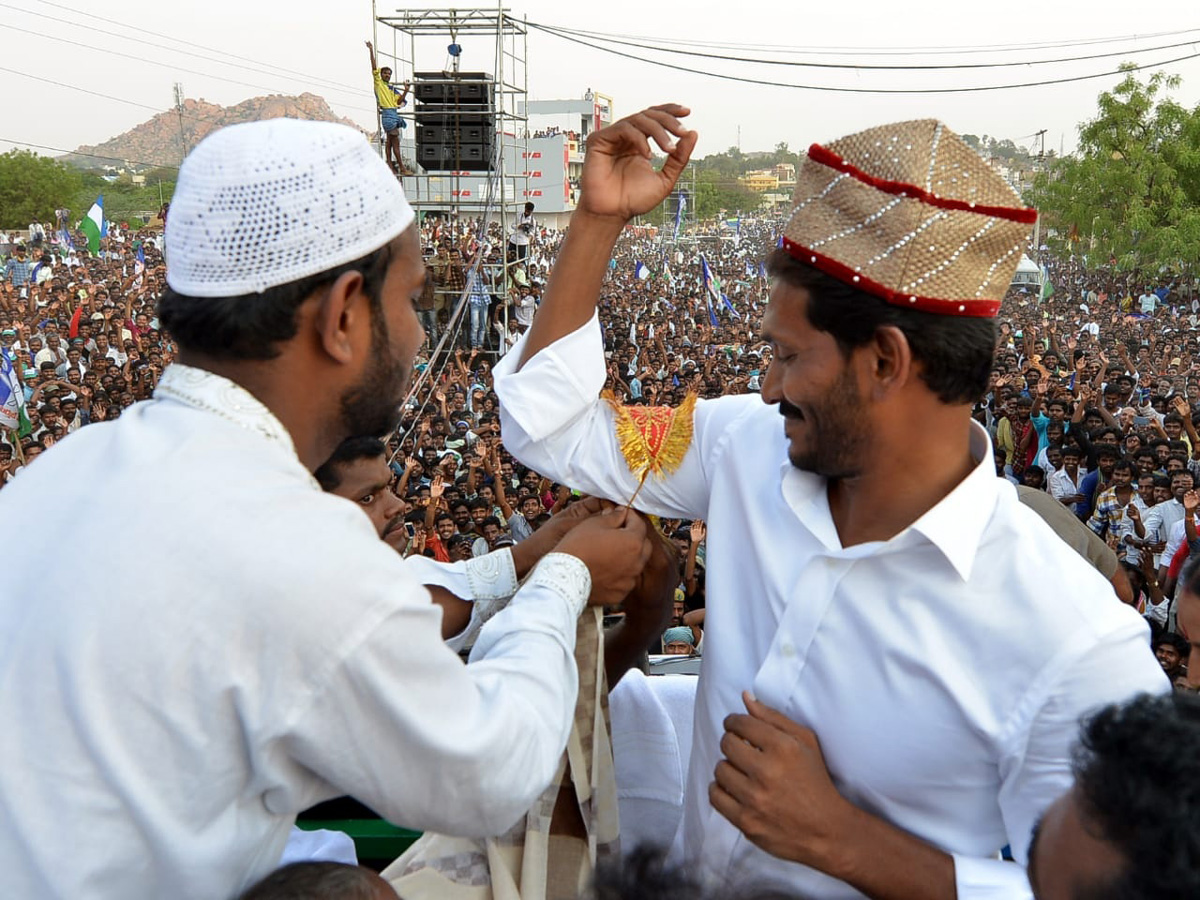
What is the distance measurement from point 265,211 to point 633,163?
2.52 feet

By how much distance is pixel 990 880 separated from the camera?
131 centimetres

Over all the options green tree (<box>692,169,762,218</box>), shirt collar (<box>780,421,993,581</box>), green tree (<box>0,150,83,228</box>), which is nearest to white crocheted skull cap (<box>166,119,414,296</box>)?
shirt collar (<box>780,421,993,581</box>)

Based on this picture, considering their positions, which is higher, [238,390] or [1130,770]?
[238,390]

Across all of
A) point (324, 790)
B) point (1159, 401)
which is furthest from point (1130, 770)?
point (1159, 401)

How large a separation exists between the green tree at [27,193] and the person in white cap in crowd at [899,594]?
56.3m

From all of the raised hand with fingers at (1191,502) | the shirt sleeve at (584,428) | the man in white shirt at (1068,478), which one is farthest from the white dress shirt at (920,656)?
the man in white shirt at (1068,478)

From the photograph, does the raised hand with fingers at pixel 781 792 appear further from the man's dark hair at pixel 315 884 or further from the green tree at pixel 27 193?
the green tree at pixel 27 193

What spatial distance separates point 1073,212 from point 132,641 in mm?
29353

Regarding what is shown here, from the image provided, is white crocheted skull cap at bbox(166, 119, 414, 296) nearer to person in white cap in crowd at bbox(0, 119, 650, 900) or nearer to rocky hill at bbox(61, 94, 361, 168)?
person in white cap in crowd at bbox(0, 119, 650, 900)

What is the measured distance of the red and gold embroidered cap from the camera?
1.33 metres

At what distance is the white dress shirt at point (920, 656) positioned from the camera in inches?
49.4

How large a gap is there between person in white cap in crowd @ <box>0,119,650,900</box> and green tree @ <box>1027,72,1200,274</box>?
25734mm

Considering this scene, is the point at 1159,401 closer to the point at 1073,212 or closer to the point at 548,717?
the point at 548,717

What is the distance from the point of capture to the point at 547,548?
69.0 inches
